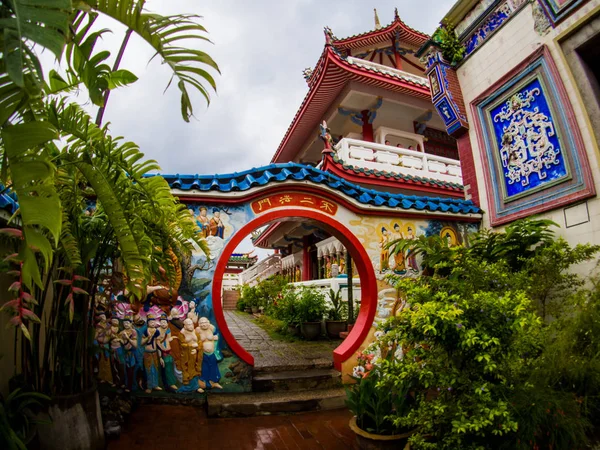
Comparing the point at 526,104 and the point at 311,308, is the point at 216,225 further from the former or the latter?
the point at 526,104

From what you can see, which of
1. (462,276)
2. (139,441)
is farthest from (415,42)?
(139,441)

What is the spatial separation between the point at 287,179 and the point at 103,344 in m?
2.92

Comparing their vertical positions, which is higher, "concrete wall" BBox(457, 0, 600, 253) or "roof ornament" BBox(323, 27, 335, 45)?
"roof ornament" BBox(323, 27, 335, 45)

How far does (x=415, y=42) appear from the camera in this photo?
11602 mm

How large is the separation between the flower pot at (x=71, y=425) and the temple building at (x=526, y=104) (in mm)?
5690

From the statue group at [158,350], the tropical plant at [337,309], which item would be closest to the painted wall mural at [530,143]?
the tropical plant at [337,309]

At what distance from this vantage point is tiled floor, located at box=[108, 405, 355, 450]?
3.24m

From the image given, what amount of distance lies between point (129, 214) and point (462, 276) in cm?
310

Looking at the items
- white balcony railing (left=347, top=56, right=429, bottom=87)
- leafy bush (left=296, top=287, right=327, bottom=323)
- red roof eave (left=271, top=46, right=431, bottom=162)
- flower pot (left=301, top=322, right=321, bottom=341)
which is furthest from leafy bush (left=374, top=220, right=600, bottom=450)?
white balcony railing (left=347, top=56, right=429, bottom=87)

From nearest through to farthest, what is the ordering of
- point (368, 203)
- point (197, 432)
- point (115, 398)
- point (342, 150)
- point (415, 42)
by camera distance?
point (197, 432) < point (115, 398) < point (368, 203) < point (342, 150) < point (415, 42)

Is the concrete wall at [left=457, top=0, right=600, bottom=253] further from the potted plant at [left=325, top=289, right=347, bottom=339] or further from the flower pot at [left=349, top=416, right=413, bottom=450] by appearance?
the flower pot at [left=349, top=416, right=413, bottom=450]

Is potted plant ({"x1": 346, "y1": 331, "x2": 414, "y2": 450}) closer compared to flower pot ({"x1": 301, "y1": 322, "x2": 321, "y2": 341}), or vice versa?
potted plant ({"x1": 346, "y1": 331, "x2": 414, "y2": 450})

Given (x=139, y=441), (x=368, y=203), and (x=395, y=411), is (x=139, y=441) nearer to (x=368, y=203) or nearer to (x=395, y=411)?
(x=395, y=411)

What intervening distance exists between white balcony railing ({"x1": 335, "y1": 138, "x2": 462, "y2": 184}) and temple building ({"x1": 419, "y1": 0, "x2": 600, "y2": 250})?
7.05 feet
